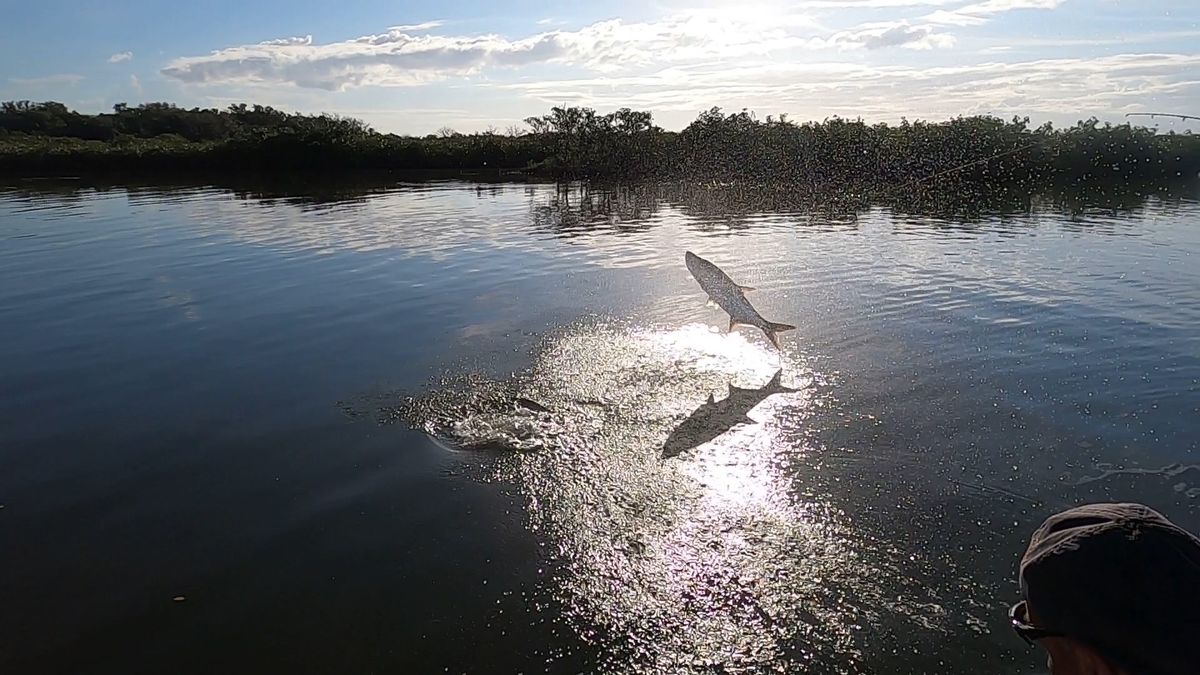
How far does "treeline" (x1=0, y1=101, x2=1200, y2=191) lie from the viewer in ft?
145

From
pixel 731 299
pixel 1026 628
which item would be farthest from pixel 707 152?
pixel 1026 628

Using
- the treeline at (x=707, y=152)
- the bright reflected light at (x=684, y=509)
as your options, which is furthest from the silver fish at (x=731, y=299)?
Answer: the treeline at (x=707, y=152)

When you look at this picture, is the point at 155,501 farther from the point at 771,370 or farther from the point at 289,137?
the point at 289,137

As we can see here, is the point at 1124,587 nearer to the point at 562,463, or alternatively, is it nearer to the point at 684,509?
the point at 684,509

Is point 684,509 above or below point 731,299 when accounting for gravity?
below

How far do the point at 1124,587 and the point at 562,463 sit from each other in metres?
6.30

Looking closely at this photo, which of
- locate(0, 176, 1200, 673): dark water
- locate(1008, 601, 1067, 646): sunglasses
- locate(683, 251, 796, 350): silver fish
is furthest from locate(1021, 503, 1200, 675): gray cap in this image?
locate(683, 251, 796, 350): silver fish

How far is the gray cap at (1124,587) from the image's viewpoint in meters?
1.41

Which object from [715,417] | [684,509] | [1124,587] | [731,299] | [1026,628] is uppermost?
[1124,587]

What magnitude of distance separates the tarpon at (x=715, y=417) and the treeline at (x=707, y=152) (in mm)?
33273

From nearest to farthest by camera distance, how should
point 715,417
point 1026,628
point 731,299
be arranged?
1. point 1026,628
2. point 715,417
3. point 731,299

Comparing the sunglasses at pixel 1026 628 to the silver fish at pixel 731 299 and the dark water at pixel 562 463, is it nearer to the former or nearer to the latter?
the dark water at pixel 562 463

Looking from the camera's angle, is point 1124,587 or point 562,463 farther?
point 562,463

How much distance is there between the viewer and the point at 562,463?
756 centimetres
